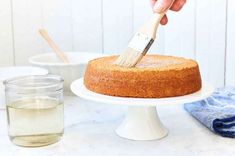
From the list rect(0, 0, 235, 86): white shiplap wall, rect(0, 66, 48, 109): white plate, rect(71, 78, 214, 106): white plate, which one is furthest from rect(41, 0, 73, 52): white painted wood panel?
rect(71, 78, 214, 106): white plate

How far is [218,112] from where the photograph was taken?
2.73ft

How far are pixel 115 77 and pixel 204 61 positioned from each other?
0.61m

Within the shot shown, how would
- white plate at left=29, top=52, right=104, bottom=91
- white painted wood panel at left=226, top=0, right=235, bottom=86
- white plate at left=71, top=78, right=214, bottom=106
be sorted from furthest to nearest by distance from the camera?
1. white painted wood panel at left=226, top=0, right=235, bottom=86
2. white plate at left=29, top=52, right=104, bottom=91
3. white plate at left=71, top=78, right=214, bottom=106

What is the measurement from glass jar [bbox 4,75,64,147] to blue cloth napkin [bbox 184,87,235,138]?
0.28m

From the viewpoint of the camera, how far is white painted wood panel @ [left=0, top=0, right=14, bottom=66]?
1221mm

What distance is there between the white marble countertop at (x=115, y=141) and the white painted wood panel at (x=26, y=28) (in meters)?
0.39

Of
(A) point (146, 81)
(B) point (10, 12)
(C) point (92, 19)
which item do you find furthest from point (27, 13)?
(A) point (146, 81)

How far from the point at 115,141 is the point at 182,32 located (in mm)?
635

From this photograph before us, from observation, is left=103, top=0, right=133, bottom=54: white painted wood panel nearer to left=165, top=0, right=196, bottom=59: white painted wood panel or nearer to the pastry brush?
left=165, top=0, right=196, bottom=59: white painted wood panel

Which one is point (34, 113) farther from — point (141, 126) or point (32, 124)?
point (141, 126)

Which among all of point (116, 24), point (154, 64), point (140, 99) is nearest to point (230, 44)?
point (116, 24)

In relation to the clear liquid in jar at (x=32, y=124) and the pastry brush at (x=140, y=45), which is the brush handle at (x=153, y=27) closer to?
the pastry brush at (x=140, y=45)

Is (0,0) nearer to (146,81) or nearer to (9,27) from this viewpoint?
(9,27)

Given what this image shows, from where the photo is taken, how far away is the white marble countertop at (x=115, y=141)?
69 cm
